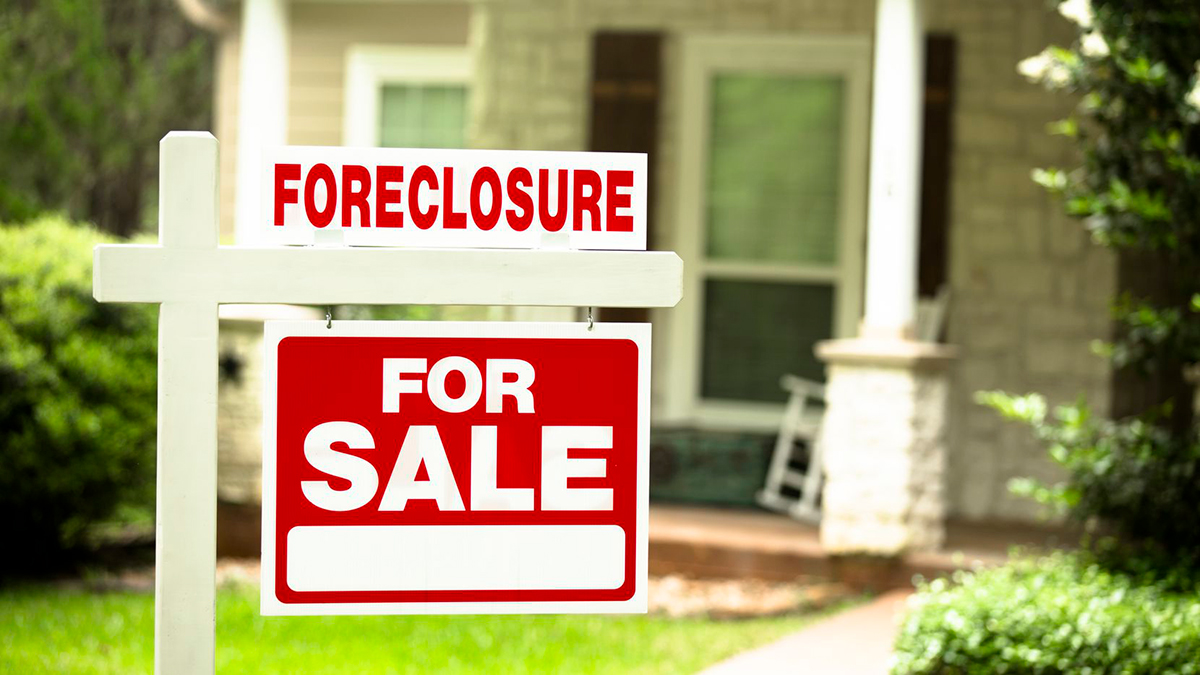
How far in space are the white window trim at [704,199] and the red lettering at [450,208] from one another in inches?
238

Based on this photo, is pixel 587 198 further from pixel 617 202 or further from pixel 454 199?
pixel 454 199

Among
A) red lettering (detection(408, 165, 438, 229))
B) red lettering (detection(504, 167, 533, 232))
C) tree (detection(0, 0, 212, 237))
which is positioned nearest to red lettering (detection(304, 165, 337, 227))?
red lettering (detection(408, 165, 438, 229))

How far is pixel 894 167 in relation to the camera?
21.8 ft

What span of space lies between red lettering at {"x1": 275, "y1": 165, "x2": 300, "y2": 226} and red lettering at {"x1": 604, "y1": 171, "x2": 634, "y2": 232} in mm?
471

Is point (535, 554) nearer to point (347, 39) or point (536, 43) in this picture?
point (536, 43)

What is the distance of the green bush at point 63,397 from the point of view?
6.47m

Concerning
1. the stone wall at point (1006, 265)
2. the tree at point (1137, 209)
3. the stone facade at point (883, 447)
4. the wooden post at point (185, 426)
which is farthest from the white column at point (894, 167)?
the wooden post at point (185, 426)

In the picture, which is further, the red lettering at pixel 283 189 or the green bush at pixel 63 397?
the green bush at pixel 63 397

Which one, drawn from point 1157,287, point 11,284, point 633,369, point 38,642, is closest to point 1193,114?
point 1157,287

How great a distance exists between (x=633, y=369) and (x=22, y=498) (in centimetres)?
515

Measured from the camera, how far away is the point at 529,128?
8.56m

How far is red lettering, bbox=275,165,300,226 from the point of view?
7.11ft

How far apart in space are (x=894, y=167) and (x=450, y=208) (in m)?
4.75

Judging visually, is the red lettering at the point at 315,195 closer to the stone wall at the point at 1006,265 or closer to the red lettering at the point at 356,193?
the red lettering at the point at 356,193
